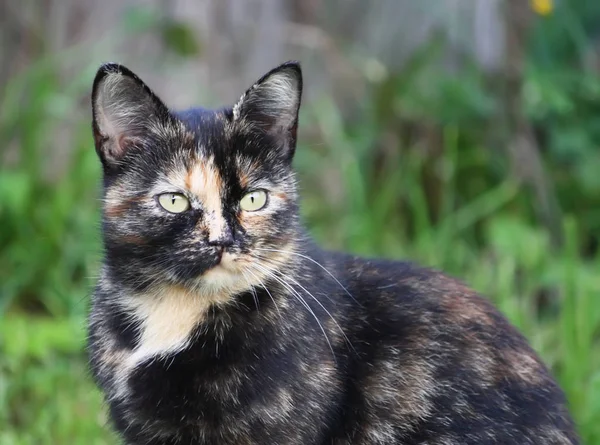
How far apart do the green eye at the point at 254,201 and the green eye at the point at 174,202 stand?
0.55 ft

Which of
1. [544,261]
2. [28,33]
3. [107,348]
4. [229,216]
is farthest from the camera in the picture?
[28,33]

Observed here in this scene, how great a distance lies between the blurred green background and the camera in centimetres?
451

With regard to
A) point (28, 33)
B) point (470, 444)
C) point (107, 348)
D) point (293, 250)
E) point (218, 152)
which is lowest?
point (470, 444)

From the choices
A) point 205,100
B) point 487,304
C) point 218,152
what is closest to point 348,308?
point 487,304

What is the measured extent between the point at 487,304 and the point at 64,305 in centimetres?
229

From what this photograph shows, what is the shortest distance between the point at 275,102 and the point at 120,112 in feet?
1.53

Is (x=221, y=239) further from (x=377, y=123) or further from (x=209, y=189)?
(x=377, y=123)

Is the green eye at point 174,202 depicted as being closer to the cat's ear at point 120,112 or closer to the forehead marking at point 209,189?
the forehead marking at point 209,189

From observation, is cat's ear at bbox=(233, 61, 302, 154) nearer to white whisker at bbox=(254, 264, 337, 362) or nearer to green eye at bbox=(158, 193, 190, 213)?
green eye at bbox=(158, 193, 190, 213)

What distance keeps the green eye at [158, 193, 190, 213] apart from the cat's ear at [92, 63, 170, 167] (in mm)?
235

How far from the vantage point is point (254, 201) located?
2.52 meters

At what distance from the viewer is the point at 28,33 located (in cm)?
501

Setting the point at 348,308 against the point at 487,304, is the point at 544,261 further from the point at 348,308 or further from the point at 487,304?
the point at 348,308

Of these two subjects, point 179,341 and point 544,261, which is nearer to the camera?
point 179,341
